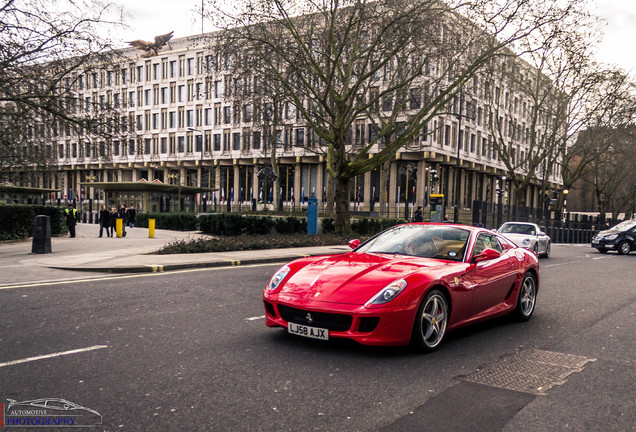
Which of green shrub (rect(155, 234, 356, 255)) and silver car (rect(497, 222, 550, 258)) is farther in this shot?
silver car (rect(497, 222, 550, 258))

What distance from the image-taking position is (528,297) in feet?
24.0

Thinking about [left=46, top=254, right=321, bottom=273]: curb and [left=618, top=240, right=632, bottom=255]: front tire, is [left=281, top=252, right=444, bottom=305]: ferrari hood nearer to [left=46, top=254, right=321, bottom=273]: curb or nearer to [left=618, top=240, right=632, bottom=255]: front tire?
[left=46, top=254, right=321, bottom=273]: curb

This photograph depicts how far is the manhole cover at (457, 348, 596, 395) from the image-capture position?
438 cm

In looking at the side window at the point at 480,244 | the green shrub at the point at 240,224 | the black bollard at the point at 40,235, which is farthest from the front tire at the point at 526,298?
the green shrub at the point at 240,224

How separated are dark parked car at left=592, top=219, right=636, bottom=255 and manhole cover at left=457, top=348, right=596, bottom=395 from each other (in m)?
22.6

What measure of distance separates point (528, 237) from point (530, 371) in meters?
15.2

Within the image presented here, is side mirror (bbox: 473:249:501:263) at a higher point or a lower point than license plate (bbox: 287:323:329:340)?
higher

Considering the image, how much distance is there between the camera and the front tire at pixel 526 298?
7.06 metres

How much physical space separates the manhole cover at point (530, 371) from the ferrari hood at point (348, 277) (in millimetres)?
1155

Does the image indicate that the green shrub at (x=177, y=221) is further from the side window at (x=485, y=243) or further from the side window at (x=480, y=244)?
the side window at (x=480, y=244)

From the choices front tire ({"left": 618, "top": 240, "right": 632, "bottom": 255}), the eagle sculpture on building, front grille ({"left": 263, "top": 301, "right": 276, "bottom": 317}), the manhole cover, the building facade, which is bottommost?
front tire ({"left": 618, "top": 240, "right": 632, "bottom": 255})

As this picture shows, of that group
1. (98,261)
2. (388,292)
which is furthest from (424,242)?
(98,261)
